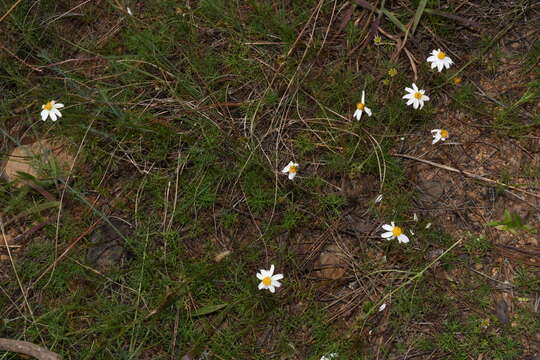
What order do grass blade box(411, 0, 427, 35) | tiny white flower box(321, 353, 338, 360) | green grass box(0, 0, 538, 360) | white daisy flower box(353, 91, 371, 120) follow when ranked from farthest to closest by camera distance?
1. grass blade box(411, 0, 427, 35)
2. white daisy flower box(353, 91, 371, 120)
3. green grass box(0, 0, 538, 360)
4. tiny white flower box(321, 353, 338, 360)

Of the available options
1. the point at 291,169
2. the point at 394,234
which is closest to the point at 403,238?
the point at 394,234

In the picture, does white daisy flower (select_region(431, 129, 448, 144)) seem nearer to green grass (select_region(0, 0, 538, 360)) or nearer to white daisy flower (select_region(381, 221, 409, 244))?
green grass (select_region(0, 0, 538, 360))

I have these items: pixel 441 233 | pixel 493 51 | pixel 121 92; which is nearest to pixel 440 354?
pixel 441 233

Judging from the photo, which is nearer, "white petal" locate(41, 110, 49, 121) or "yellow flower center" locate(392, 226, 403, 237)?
"yellow flower center" locate(392, 226, 403, 237)

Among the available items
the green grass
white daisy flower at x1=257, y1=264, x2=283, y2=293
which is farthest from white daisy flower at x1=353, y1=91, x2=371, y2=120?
white daisy flower at x1=257, y1=264, x2=283, y2=293

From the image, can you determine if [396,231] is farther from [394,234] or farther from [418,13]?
[418,13]

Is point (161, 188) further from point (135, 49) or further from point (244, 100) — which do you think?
point (135, 49)
